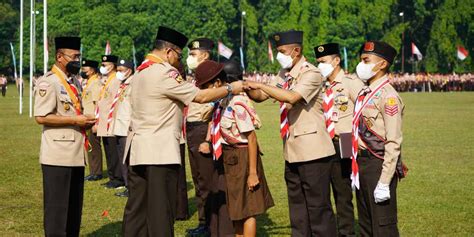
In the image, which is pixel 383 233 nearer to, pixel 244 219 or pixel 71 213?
pixel 244 219

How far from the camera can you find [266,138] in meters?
25.3

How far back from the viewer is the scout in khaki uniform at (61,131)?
912 centimetres

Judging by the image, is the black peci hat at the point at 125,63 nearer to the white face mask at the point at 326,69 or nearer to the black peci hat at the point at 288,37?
the white face mask at the point at 326,69

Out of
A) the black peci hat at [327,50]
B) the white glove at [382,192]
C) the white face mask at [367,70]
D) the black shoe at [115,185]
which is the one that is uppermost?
the black peci hat at [327,50]

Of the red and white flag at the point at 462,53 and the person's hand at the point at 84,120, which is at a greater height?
the person's hand at the point at 84,120

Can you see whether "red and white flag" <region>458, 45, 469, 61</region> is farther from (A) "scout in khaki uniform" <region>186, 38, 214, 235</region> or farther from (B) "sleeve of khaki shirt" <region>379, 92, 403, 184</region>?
(B) "sleeve of khaki shirt" <region>379, 92, 403, 184</region>

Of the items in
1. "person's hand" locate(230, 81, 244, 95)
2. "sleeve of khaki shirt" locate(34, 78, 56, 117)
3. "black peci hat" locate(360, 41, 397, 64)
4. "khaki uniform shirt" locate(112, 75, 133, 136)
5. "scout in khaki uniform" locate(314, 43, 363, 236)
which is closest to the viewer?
"black peci hat" locate(360, 41, 397, 64)

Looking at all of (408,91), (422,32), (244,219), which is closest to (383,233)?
(244,219)

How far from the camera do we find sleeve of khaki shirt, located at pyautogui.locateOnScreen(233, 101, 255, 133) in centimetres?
932

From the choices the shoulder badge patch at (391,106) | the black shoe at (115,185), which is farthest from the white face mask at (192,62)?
the black shoe at (115,185)

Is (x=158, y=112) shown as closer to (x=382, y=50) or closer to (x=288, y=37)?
(x=288, y=37)

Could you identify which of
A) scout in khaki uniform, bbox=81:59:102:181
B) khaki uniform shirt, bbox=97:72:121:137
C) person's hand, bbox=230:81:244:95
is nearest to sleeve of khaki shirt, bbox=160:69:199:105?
person's hand, bbox=230:81:244:95

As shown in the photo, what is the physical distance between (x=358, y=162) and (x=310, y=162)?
32.8 inches

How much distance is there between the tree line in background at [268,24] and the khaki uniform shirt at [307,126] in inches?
3007
